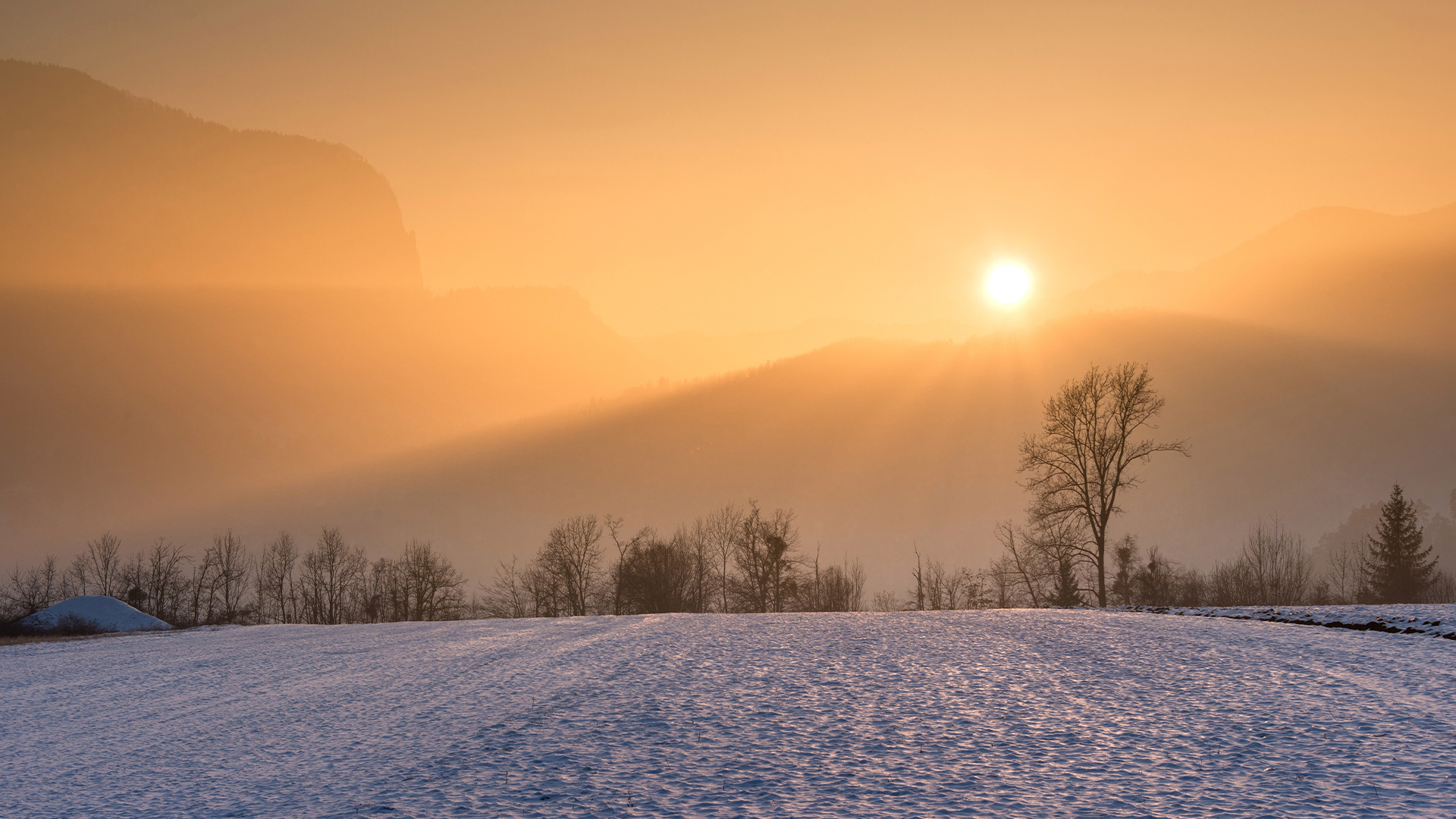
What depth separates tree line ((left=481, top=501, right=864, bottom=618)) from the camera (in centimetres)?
9575

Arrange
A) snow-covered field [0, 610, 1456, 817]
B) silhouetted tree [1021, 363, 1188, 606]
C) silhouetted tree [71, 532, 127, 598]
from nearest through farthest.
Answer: snow-covered field [0, 610, 1456, 817] → silhouetted tree [1021, 363, 1188, 606] → silhouetted tree [71, 532, 127, 598]

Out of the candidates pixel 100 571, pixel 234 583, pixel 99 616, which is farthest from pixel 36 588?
pixel 99 616

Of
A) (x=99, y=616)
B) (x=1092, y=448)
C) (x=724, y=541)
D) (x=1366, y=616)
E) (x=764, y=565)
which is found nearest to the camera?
(x=1366, y=616)

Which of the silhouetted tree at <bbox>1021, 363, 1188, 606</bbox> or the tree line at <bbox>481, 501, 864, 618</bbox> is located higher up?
the silhouetted tree at <bbox>1021, 363, 1188, 606</bbox>

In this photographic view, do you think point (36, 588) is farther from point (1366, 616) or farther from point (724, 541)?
point (1366, 616)

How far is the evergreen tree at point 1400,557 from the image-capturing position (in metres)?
85.6

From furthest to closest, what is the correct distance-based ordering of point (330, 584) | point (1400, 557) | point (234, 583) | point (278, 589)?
point (234, 583), point (278, 589), point (330, 584), point (1400, 557)

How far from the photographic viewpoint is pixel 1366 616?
1047 inches

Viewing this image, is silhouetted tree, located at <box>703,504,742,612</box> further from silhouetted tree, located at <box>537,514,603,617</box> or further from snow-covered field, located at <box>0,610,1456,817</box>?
snow-covered field, located at <box>0,610,1456,817</box>

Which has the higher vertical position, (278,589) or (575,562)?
(575,562)

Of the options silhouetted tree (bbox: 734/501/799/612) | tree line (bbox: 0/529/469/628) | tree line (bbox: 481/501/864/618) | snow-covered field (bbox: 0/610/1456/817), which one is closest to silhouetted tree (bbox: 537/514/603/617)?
tree line (bbox: 481/501/864/618)

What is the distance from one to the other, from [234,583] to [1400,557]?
16202 centimetres

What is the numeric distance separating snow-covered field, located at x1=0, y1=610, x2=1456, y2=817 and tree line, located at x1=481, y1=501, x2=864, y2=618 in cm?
6892

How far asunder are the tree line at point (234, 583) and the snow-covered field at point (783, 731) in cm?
10170
